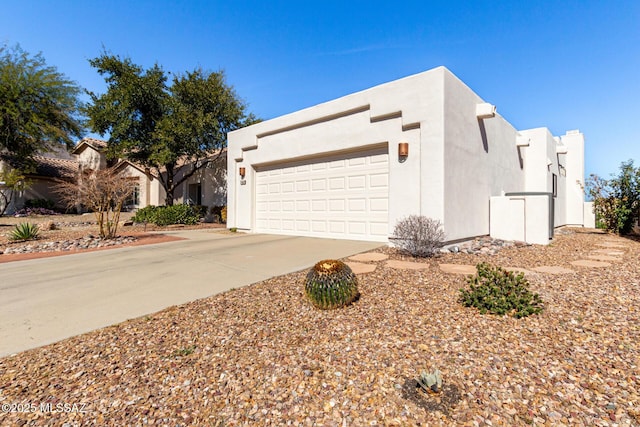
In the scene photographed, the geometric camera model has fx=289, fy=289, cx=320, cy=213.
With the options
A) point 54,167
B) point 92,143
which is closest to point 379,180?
point 92,143

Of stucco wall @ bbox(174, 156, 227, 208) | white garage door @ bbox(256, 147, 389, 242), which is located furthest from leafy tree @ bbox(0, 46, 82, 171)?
white garage door @ bbox(256, 147, 389, 242)

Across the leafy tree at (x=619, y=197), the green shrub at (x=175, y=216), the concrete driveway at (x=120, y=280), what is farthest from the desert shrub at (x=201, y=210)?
the leafy tree at (x=619, y=197)

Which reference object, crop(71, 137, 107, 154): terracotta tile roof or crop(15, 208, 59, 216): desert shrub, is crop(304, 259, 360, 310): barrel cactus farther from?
crop(71, 137, 107, 154): terracotta tile roof

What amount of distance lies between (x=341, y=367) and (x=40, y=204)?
87.5 ft

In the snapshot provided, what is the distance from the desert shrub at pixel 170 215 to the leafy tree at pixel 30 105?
10305 mm

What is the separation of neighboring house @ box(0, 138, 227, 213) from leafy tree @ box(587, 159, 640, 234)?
16093mm

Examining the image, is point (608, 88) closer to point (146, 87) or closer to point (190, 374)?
point (190, 374)

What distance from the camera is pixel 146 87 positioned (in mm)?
14148

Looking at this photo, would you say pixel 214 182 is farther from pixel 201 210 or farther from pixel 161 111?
pixel 161 111

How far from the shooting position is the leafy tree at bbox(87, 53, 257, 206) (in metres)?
13.8

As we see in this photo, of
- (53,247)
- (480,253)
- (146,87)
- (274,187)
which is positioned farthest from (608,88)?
(146,87)

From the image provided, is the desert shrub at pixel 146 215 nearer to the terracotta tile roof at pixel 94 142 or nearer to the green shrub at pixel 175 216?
the green shrub at pixel 175 216

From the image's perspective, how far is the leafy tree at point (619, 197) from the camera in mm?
9695

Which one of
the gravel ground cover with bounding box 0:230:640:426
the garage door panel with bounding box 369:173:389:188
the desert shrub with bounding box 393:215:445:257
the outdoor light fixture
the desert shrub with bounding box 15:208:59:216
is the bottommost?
the gravel ground cover with bounding box 0:230:640:426
